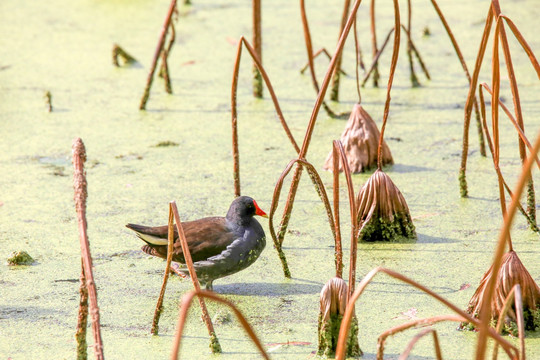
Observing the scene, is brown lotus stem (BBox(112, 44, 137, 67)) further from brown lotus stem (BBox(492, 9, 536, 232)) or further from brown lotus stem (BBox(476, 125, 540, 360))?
brown lotus stem (BBox(476, 125, 540, 360))

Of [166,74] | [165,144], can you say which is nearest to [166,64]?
[166,74]

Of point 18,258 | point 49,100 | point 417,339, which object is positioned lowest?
point 18,258

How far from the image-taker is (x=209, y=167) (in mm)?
3227

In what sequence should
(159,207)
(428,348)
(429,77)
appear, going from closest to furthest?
(428,348) < (159,207) < (429,77)

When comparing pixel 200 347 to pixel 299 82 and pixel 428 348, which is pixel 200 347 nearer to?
pixel 428 348

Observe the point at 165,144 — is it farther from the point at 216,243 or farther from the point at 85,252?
the point at 85,252

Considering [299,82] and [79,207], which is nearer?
[79,207]

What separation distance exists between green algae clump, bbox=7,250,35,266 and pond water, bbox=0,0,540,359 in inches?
1.2

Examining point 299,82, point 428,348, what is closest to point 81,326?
point 428,348

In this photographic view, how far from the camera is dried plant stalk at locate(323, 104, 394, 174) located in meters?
3.17

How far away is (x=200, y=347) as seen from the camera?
2031 millimetres

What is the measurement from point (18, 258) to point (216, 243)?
0.60 m

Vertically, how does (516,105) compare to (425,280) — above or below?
above

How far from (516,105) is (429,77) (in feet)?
6.06
